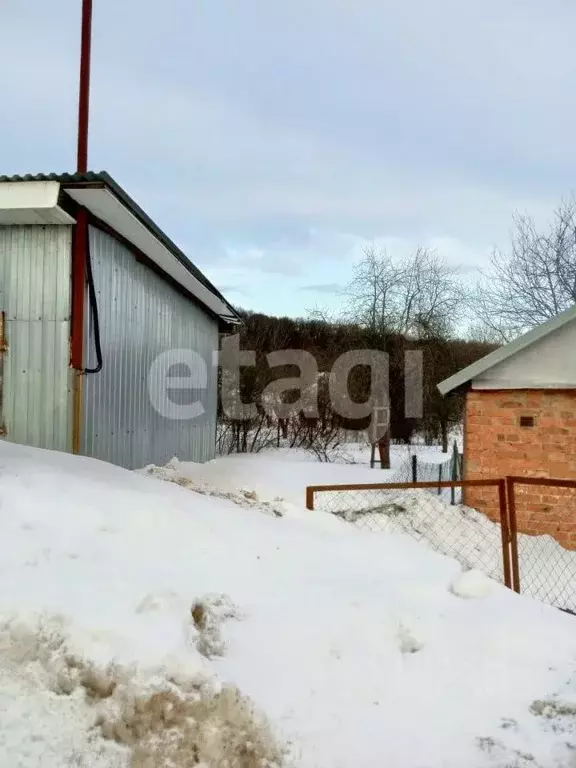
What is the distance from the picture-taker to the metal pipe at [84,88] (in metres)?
6.96

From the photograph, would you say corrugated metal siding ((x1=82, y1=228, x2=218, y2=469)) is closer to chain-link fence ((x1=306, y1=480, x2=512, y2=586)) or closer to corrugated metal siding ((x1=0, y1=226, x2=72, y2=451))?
corrugated metal siding ((x1=0, y1=226, x2=72, y2=451))

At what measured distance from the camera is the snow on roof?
7775mm

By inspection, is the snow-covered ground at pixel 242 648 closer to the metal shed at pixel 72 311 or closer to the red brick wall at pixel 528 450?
the metal shed at pixel 72 311

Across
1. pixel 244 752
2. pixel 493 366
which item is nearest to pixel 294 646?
pixel 244 752

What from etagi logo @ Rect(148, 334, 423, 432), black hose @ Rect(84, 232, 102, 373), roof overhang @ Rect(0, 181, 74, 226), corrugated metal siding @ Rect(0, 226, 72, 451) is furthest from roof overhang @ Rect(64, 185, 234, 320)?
etagi logo @ Rect(148, 334, 423, 432)

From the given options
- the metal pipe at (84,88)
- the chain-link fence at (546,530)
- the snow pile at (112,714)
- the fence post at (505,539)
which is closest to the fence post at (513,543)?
the fence post at (505,539)

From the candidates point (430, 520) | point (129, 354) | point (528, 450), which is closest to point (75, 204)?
point (129, 354)

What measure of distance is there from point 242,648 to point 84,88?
7.08 metres

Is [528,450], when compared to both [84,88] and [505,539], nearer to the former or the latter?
[505,539]

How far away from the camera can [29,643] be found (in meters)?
2.25

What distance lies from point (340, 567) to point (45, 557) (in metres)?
1.95

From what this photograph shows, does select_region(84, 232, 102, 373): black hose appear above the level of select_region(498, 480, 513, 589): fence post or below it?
above

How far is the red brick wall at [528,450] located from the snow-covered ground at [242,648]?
425cm

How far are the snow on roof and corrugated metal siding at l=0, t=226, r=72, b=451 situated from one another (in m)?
5.47
